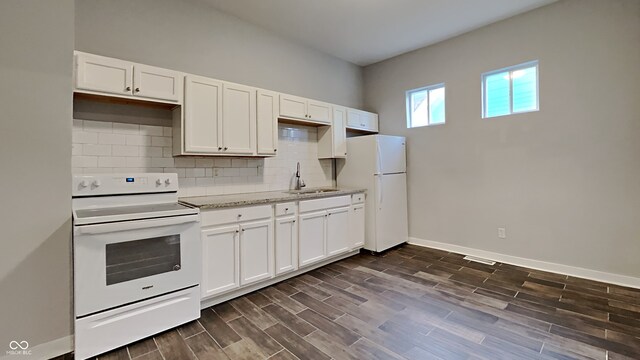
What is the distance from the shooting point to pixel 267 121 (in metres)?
3.26

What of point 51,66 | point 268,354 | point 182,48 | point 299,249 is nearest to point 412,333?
point 268,354

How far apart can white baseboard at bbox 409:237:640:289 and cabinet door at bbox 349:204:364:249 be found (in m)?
1.11

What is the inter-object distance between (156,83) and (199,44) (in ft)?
2.87

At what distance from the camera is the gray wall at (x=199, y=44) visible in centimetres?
255

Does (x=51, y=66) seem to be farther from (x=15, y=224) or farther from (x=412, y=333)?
(x=412, y=333)

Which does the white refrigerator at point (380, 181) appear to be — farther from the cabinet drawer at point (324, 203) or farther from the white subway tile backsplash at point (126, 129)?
the white subway tile backsplash at point (126, 129)

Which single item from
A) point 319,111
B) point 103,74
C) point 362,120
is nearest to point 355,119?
point 362,120

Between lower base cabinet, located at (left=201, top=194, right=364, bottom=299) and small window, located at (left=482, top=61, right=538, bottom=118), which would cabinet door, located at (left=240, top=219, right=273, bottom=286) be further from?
small window, located at (left=482, top=61, right=538, bottom=118)

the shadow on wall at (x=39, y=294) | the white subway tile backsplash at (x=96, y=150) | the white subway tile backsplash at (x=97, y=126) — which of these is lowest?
the shadow on wall at (x=39, y=294)

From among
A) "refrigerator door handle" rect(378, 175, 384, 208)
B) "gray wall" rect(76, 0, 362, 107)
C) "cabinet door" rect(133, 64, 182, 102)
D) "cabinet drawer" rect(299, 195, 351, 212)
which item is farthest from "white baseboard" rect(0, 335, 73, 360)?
"refrigerator door handle" rect(378, 175, 384, 208)

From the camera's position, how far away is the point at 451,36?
3971 mm

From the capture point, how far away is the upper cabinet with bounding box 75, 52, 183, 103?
219cm

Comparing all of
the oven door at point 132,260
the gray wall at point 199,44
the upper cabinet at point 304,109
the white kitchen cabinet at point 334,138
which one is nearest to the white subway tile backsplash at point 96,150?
the gray wall at point 199,44

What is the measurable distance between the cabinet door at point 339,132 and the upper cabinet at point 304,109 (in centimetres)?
15
